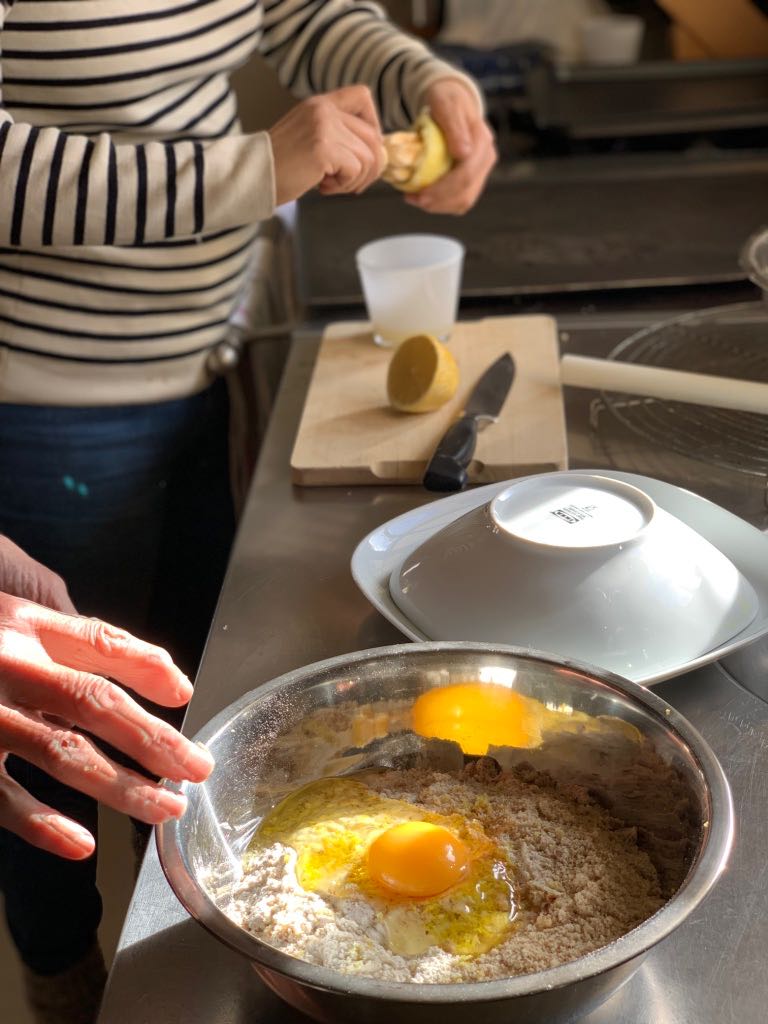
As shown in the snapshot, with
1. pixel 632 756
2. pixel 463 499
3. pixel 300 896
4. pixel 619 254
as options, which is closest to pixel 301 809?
pixel 300 896

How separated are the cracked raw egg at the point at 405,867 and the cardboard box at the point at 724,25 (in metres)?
1.94

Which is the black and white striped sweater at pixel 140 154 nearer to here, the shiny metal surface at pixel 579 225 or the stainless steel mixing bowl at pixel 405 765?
the shiny metal surface at pixel 579 225

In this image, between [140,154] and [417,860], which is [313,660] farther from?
[140,154]

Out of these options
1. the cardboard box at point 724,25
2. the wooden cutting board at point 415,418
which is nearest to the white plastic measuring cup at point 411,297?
the wooden cutting board at point 415,418

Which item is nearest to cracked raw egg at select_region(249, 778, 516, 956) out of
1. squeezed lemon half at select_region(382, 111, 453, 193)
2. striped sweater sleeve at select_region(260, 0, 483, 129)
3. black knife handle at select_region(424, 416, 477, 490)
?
black knife handle at select_region(424, 416, 477, 490)

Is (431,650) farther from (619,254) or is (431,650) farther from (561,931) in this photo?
(619,254)

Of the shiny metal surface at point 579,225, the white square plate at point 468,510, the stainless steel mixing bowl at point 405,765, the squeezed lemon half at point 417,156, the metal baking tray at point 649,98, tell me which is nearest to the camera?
the stainless steel mixing bowl at point 405,765

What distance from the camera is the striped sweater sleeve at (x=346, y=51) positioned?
4.28ft

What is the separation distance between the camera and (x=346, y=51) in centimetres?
134

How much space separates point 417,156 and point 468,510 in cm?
48

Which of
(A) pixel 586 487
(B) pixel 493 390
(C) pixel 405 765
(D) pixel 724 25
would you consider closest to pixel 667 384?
(B) pixel 493 390

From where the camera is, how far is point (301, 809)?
0.63 m

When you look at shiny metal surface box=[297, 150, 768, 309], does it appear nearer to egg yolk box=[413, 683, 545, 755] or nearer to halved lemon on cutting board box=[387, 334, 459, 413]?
halved lemon on cutting board box=[387, 334, 459, 413]

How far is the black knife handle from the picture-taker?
966mm
